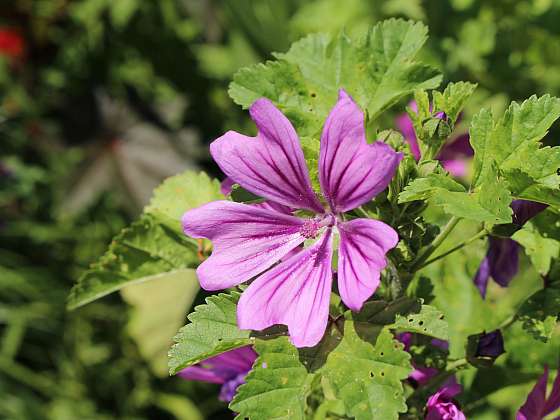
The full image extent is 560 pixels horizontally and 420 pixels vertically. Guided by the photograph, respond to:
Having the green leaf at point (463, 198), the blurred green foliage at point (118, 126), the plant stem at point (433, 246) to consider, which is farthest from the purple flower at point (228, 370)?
the blurred green foliage at point (118, 126)

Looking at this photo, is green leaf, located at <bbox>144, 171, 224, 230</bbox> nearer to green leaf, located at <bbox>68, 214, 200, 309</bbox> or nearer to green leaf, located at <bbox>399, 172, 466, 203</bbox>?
green leaf, located at <bbox>68, 214, 200, 309</bbox>

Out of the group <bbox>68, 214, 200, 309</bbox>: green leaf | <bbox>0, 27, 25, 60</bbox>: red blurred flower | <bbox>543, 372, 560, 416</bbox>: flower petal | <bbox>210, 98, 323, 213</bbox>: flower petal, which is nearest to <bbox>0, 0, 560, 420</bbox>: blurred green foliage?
<bbox>0, 27, 25, 60</bbox>: red blurred flower

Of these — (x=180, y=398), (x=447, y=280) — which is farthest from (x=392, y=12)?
(x=180, y=398)

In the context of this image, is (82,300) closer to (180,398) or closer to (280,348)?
(280,348)

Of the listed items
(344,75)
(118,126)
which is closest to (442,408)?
(344,75)

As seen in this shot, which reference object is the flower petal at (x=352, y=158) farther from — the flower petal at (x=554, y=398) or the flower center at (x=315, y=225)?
the flower petal at (x=554, y=398)
